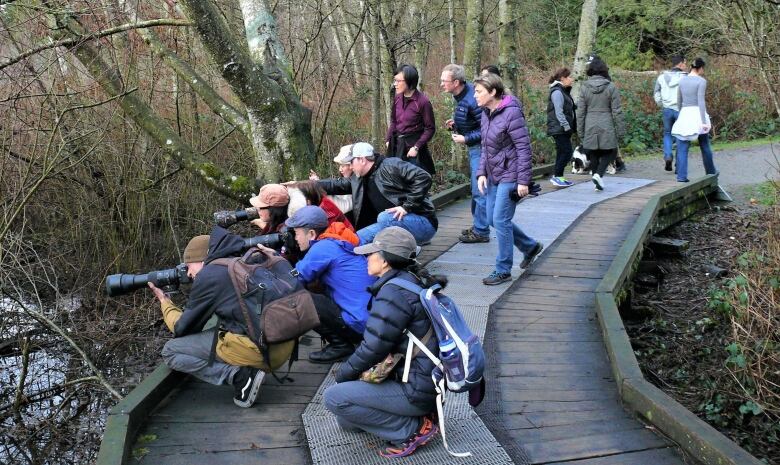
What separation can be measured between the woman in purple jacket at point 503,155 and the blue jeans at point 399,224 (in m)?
0.64

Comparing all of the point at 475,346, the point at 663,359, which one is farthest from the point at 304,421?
the point at 663,359

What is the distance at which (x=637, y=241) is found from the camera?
7930 millimetres

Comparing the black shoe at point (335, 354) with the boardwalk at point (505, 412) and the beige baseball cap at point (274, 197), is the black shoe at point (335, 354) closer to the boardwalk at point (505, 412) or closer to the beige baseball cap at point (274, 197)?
the boardwalk at point (505, 412)

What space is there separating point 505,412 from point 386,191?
2672 millimetres


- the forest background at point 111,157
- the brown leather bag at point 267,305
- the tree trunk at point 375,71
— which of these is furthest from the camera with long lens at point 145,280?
the tree trunk at point 375,71

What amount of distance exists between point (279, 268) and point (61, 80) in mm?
3973

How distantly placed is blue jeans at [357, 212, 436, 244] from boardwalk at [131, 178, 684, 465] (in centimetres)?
61

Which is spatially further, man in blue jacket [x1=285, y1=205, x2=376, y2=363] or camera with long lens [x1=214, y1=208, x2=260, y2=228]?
camera with long lens [x1=214, y1=208, x2=260, y2=228]

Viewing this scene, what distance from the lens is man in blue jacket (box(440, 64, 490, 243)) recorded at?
7.75 m

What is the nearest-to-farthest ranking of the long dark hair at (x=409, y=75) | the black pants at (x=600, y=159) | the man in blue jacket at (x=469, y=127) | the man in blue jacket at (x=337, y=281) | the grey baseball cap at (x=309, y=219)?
the man in blue jacket at (x=337, y=281) → the grey baseball cap at (x=309, y=219) → the man in blue jacket at (x=469, y=127) → the long dark hair at (x=409, y=75) → the black pants at (x=600, y=159)

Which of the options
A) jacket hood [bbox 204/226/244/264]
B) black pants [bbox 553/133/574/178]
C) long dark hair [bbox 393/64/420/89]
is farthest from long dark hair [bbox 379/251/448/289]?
black pants [bbox 553/133/574/178]

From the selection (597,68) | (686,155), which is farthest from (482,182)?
(686,155)

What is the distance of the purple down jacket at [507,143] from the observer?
652cm

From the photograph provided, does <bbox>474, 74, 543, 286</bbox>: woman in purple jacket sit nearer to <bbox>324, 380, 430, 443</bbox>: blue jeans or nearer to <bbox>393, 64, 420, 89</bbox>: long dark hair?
<bbox>393, 64, 420, 89</bbox>: long dark hair
